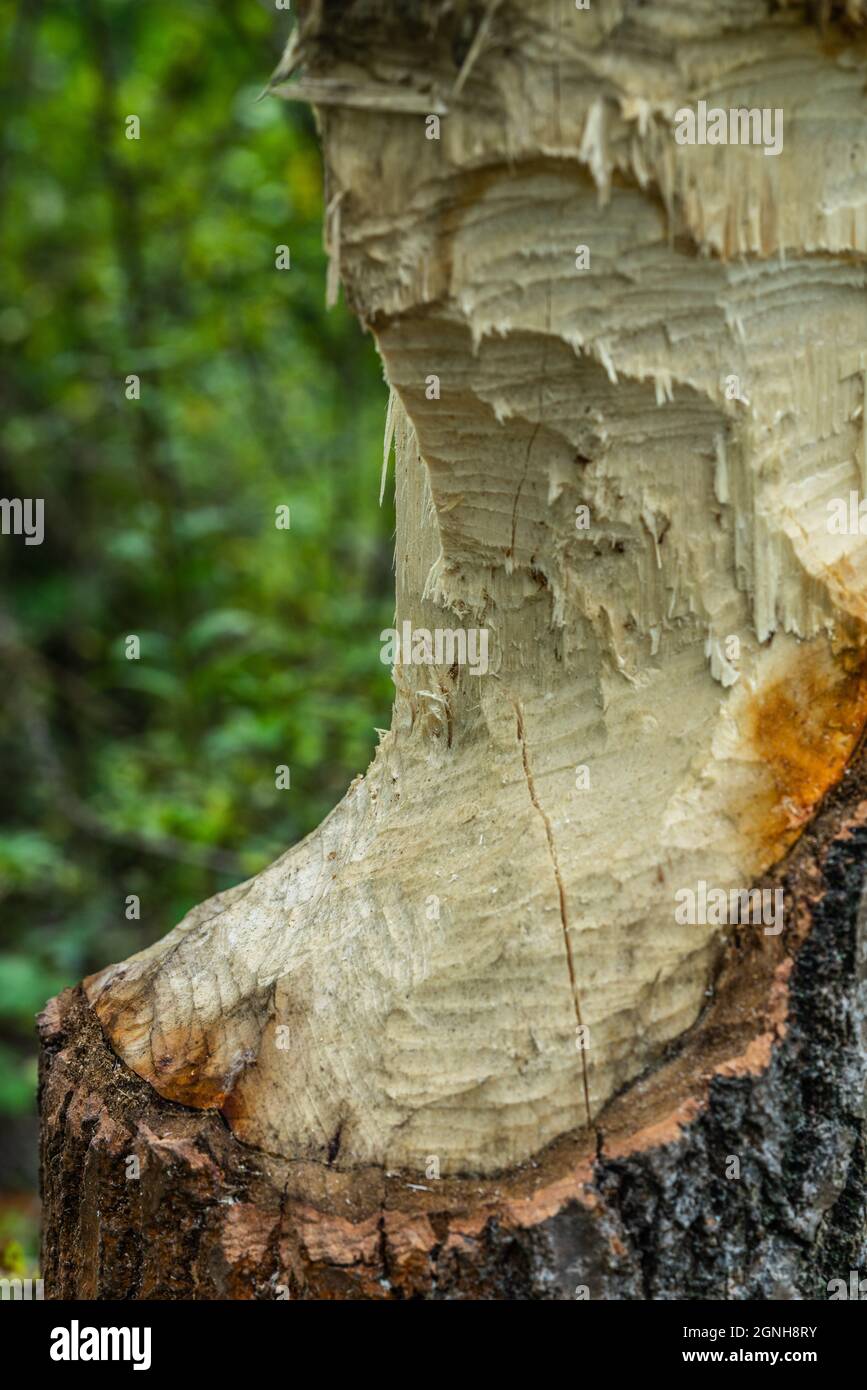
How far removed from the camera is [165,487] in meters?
5.02

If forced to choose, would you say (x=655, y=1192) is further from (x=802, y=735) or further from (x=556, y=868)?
(x=802, y=735)

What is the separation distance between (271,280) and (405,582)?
3.75 m

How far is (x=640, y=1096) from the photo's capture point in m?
1.53

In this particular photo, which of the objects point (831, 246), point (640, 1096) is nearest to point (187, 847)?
point (640, 1096)

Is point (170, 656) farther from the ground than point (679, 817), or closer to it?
farther from the ground

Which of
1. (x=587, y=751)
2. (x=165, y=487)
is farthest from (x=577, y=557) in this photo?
(x=165, y=487)

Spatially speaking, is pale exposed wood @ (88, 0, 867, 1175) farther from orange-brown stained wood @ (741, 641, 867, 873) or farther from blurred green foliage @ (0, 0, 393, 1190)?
blurred green foliage @ (0, 0, 393, 1190)

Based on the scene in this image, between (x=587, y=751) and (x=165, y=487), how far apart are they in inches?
145

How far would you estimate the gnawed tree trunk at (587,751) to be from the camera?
1.38m

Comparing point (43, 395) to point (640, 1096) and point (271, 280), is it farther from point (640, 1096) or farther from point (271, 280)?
point (640, 1096)

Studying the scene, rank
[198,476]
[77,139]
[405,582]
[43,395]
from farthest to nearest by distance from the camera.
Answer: [198,476] → [43,395] → [77,139] → [405,582]

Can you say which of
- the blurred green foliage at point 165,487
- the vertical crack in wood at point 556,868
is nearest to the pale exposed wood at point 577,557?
the vertical crack in wood at point 556,868

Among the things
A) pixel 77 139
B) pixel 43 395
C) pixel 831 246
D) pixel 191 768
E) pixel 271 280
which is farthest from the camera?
pixel 43 395

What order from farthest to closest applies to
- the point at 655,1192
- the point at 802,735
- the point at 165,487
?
1. the point at 165,487
2. the point at 802,735
3. the point at 655,1192
